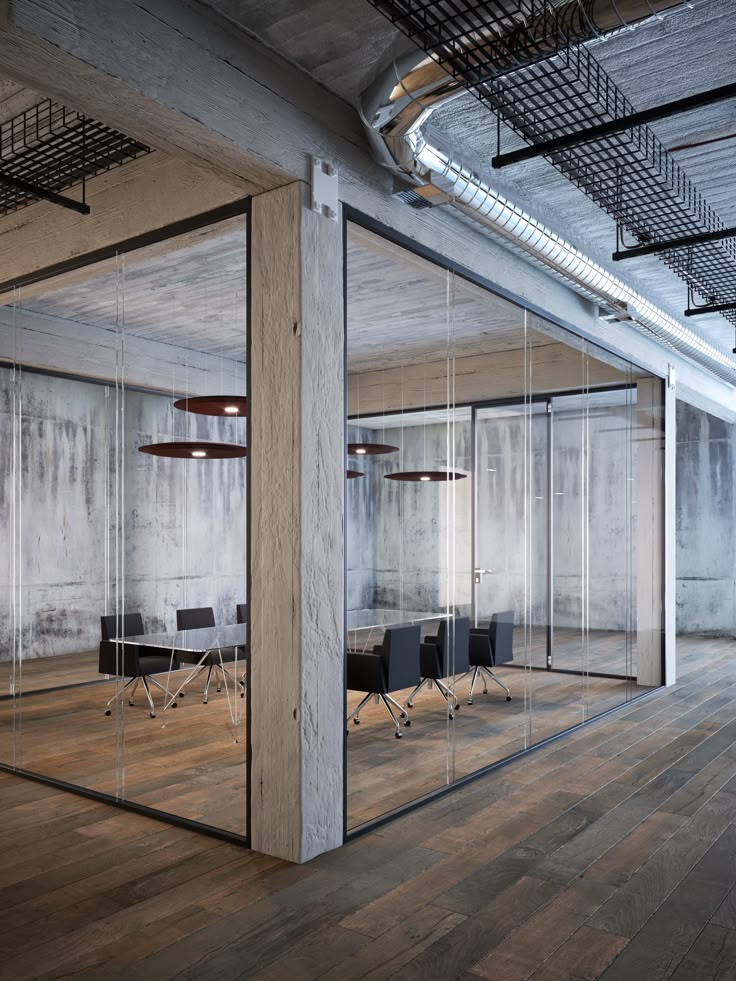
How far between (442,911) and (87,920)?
1.42m

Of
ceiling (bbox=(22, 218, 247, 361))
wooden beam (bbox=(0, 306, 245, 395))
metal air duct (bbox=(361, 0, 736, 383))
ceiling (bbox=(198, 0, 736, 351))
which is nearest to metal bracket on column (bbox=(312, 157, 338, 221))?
metal air duct (bbox=(361, 0, 736, 383))

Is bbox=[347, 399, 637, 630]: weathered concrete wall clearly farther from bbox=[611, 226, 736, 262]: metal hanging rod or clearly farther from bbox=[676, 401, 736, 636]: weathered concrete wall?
bbox=[676, 401, 736, 636]: weathered concrete wall

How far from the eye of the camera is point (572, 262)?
5520 millimetres

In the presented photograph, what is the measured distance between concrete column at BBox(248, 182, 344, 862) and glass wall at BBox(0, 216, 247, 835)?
0.83 feet

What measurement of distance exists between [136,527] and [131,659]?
79cm

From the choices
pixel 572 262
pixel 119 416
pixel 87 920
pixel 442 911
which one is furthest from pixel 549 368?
pixel 87 920

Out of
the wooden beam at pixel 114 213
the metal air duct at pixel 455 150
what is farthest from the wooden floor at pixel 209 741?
the metal air duct at pixel 455 150

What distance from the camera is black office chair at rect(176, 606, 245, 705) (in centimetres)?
437

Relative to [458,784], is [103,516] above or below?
above

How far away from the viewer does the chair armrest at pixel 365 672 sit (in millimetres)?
4309

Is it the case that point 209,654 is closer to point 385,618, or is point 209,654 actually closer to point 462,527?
point 385,618

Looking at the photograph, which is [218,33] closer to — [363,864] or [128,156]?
[128,156]

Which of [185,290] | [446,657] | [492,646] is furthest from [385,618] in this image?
[185,290]

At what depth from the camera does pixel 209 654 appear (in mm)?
4785
